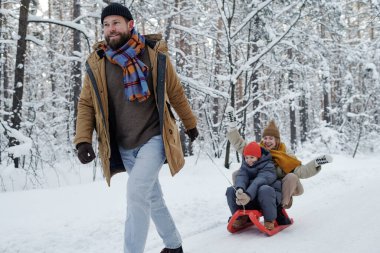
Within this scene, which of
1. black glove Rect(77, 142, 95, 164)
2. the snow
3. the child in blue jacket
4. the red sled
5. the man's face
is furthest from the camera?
the child in blue jacket

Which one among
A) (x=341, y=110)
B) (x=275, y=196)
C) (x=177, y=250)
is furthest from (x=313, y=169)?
(x=341, y=110)

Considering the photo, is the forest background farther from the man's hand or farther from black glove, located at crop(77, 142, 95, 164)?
black glove, located at crop(77, 142, 95, 164)

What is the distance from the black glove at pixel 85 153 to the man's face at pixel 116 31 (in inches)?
32.1

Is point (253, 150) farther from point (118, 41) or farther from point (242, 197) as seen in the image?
point (118, 41)

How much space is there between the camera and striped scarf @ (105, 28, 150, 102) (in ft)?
10.1

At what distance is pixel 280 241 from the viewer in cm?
413

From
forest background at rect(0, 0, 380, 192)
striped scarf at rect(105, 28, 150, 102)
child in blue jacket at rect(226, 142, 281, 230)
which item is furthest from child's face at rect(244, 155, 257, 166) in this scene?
striped scarf at rect(105, 28, 150, 102)

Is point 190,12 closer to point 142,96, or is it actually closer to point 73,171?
point 73,171

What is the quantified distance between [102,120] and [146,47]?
2.38ft

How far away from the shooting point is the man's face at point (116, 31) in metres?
3.15

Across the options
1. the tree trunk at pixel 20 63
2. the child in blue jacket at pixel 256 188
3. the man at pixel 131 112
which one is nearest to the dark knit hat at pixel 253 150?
the child in blue jacket at pixel 256 188

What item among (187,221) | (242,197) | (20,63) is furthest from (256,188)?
(20,63)

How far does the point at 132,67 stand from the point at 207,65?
14472mm

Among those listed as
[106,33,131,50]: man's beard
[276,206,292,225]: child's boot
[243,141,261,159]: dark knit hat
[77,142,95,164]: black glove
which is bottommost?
[276,206,292,225]: child's boot
